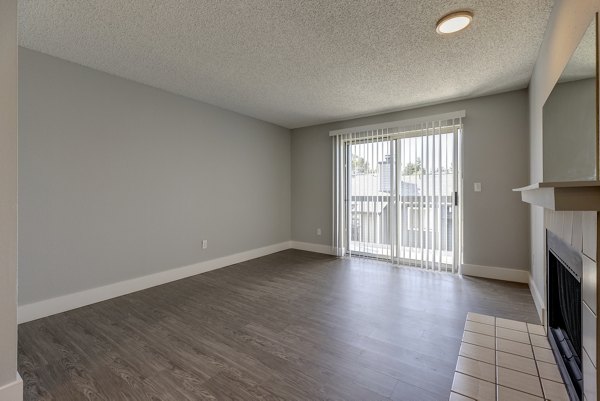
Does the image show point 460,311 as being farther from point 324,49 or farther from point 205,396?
point 324,49

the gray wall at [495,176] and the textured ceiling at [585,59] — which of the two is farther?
the gray wall at [495,176]

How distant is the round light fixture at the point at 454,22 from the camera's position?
6.48 ft

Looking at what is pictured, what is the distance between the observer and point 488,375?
161 centimetres

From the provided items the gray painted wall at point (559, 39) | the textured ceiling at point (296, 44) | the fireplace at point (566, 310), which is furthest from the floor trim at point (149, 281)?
the textured ceiling at point (296, 44)

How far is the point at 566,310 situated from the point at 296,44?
271 centimetres

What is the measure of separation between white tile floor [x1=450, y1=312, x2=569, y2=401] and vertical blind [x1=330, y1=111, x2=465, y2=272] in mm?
1849

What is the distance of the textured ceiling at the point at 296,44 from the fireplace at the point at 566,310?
1.72m

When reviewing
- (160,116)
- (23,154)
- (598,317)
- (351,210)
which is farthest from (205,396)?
(351,210)

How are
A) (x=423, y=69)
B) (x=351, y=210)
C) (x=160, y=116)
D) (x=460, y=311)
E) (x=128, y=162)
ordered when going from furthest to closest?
(x=351, y=210) < (x=160, y=116) < (x=128, y=162) < (x=423, y=69) < (x=460, y=311)

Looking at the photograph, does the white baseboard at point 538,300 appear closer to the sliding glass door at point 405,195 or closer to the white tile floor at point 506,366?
the white tile floor at point 506,366

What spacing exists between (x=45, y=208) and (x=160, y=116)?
1.58 meters

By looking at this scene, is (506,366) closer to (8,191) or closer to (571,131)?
(571,131)

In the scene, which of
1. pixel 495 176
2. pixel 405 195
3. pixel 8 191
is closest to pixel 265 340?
pixel 8 191

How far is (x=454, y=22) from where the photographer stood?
80.9 inches
